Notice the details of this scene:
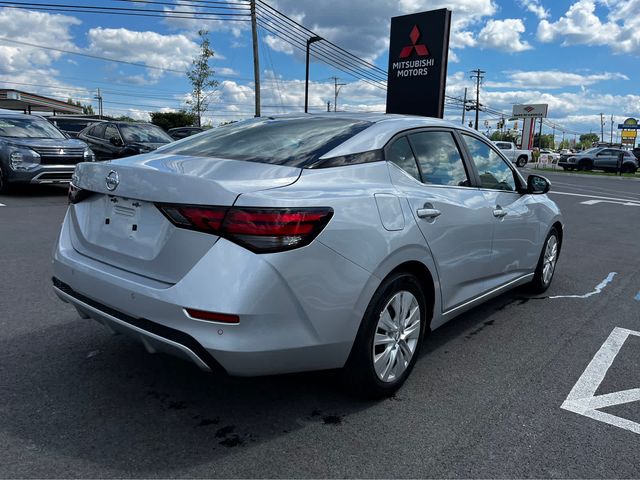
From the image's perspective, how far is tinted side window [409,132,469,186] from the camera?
Result: 338cm

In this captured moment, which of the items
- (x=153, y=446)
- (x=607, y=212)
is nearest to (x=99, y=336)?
(x=153, y=446)

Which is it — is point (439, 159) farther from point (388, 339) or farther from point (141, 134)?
point (141, 134)

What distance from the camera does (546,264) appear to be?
525 cm

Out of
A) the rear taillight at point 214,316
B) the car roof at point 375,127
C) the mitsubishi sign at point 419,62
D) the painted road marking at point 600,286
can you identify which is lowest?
the painted road marking at point 600,286

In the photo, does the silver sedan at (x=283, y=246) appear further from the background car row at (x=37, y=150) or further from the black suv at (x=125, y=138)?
the black suv at (x=125, y=138)

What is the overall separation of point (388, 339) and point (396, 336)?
0.25ft

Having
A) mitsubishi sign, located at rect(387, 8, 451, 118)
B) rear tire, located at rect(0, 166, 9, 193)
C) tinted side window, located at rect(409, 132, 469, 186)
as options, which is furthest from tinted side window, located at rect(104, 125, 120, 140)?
tinted side window, located at rect(409, 132, 469, 186)

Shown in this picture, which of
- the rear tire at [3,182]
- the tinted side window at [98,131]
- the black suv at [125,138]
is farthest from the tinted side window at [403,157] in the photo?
the tinted side window at [98,131]

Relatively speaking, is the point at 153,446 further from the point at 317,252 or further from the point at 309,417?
the point at 317,252

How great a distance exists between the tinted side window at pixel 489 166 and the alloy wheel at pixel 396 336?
1.35 metres

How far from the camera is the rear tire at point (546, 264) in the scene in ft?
16.8

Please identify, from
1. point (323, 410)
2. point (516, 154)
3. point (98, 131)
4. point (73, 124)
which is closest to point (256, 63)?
point (73, 124)

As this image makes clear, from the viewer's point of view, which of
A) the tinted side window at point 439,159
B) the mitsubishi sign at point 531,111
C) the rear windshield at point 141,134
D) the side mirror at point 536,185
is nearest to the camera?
the tinted side window at point 439,159

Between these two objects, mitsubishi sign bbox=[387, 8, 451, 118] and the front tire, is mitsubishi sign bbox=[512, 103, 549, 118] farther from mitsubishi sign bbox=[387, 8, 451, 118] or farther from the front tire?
the front tire
